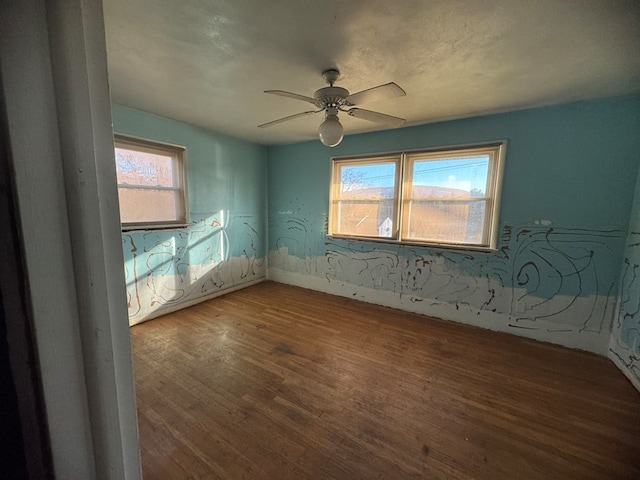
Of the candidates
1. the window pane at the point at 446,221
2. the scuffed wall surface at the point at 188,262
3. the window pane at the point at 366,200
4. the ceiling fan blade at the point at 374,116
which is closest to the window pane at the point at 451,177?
the window pane at the point at 446,221

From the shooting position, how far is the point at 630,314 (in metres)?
2.15

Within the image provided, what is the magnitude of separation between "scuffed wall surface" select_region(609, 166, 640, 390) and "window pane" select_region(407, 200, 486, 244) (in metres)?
1.12

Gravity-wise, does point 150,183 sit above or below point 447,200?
above

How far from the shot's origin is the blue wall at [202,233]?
287cm

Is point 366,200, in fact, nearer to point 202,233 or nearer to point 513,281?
point 513,281

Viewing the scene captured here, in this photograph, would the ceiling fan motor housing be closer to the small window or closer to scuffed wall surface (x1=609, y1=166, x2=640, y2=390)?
the small window

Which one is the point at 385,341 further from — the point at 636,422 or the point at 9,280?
the point at 9,280

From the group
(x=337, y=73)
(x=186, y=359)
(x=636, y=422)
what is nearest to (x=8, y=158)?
(x=337, y=73)

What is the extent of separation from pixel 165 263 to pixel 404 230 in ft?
10.1

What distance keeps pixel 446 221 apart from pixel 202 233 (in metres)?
3.22

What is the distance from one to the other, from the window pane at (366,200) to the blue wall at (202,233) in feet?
4.88

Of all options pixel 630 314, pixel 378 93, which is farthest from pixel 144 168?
pixel 630 314

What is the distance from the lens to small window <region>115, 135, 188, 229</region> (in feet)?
9.03

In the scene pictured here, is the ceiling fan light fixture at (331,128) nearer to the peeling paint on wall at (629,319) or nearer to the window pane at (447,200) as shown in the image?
the window pane at (447,200)
